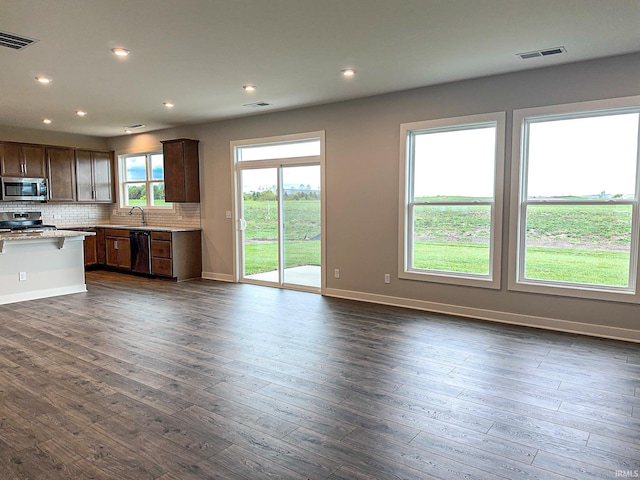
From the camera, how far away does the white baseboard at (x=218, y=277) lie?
7.29 meters

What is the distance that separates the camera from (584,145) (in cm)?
432

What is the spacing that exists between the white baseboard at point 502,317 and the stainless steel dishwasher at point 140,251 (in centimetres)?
360

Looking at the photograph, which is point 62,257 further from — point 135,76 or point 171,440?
point 171,440

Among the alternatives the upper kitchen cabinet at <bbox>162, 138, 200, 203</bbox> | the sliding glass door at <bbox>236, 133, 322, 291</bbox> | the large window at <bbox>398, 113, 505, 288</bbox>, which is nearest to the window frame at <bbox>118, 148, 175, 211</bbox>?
the upper kitchen cabinet at <bbox>162, 138, 200, 203</bbox>

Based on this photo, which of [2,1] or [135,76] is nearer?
[2,1]

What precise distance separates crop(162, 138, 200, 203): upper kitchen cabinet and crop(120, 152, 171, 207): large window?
0.77 meters

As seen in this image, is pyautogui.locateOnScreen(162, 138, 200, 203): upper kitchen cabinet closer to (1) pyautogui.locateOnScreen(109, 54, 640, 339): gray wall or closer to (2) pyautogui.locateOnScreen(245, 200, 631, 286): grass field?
(1) pyautogui.locateOnScreen(109, 54, 640, 339): gray wall

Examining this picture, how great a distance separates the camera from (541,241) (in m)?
4.57

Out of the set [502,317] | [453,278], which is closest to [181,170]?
[453,278]

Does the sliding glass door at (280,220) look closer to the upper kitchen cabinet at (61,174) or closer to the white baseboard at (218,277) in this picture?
the white baseboard at (218,277)

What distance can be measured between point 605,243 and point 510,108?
168 centimetres

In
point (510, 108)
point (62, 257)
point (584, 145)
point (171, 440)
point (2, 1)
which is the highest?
point (2, 1)

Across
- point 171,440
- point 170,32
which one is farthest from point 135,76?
point 171,440

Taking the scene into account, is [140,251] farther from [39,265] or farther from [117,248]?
[39,265]
